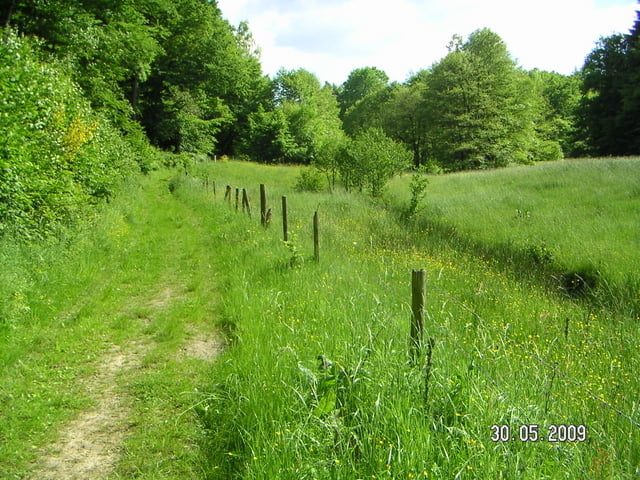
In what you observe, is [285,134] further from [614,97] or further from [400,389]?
[400,389]

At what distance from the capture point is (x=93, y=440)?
→ 3.53 metres

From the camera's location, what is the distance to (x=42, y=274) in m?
6.61

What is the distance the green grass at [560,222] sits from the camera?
8.55 m

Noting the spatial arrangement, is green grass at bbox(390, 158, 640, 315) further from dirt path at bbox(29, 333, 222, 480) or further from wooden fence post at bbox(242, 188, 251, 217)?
dirt path at bbox(29, 333, 222, 480)

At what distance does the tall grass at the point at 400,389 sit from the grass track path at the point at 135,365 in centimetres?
36

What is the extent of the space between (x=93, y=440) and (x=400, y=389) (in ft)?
8.46

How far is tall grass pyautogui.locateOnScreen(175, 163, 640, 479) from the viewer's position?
254 cm

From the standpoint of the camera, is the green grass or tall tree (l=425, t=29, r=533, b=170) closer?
the green grass

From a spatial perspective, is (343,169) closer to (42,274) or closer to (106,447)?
(42,274)

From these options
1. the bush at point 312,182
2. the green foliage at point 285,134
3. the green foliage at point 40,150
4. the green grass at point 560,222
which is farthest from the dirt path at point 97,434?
the green foliage at point 285,134


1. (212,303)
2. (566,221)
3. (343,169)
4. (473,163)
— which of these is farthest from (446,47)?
(212,303)

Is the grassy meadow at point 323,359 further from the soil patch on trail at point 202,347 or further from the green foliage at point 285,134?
the green foliage at point 285,134

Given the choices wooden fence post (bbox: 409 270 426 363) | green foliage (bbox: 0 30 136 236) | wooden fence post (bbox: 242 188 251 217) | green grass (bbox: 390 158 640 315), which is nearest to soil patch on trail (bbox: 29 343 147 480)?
wooden fence post (bbox: 409 270 426 363)

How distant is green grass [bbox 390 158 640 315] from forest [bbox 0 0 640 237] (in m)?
3.67
